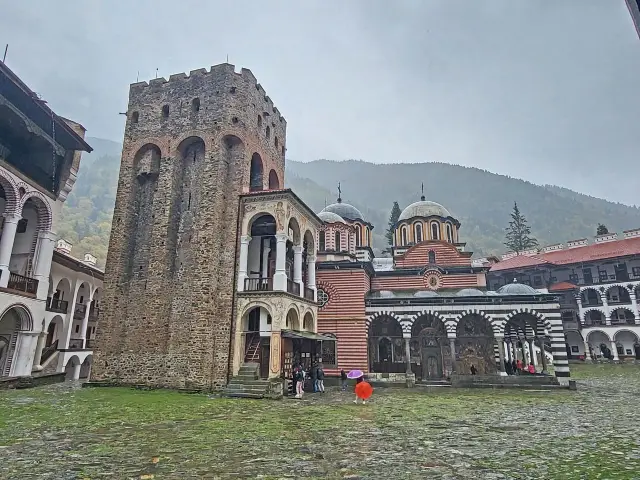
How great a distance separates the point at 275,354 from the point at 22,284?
10.8 m

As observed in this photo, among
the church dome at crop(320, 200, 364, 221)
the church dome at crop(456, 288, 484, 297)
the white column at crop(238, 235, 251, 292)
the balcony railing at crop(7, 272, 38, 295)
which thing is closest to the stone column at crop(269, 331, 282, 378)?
the white column at crop(238, 235, 251, 292)

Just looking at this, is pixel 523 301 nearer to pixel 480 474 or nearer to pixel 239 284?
pixel 239 284

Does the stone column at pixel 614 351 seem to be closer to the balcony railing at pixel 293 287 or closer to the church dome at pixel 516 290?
the church dome at pixel 516 290

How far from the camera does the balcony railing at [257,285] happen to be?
57.3 ft

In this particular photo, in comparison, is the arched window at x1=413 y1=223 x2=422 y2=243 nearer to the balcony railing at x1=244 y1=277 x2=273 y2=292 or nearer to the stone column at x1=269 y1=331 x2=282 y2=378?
the balcony railing at x1=244 y1=277 x2=273 y2=292

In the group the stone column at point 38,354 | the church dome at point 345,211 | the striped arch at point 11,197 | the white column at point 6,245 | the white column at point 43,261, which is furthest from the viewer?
the church dome at point 345,211

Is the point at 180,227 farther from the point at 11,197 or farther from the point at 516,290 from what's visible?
the point at 516,290

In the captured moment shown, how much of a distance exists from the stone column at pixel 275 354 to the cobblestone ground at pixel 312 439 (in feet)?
7.32

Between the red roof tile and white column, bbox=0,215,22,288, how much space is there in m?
42.2

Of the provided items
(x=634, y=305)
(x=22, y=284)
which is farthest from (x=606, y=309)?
(x=22, y=284)

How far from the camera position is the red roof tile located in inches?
1491

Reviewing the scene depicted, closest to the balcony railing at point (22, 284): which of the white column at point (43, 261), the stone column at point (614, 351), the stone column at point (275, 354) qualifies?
the white column at point (43, 261)

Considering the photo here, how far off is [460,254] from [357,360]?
447 inches

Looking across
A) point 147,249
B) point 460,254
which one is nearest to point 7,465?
point 147,249
